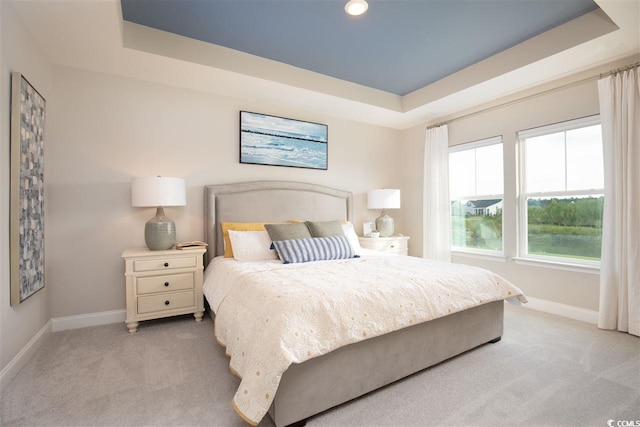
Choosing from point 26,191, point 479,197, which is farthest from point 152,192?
point 479,197

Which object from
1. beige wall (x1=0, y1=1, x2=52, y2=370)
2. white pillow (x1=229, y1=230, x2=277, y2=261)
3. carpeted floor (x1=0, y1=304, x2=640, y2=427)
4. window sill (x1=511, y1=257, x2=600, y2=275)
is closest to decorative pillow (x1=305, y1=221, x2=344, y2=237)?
white pillow (x1=229, y1=230, x2=277, y2=261)

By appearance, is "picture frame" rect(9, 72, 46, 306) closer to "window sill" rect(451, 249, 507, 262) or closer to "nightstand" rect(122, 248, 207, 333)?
"nightstand" rect(122, 248, 207, 333)

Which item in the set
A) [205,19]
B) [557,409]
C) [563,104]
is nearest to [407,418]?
[557,409]

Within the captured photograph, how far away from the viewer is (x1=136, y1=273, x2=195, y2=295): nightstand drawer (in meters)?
2.75

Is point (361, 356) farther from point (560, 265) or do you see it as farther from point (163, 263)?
point (560, 265)

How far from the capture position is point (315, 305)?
162 cm

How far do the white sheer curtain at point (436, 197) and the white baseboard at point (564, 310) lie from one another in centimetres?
110

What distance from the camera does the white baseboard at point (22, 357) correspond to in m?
1.86

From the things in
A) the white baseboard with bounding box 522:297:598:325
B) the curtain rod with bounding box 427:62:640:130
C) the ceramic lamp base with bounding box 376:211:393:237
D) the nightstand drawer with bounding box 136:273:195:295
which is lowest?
the white baseboard with bounding box 522:297:598:325

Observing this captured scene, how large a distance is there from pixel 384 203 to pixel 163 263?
2.84 metres

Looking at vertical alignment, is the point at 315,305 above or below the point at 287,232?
below

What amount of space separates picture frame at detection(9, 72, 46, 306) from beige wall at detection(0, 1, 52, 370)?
0.13 feet

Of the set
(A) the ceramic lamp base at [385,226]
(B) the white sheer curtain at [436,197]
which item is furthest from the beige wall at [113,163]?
(B) the white sheer curtain at [436,197]

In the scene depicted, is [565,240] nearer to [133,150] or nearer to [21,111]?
[133,150]
